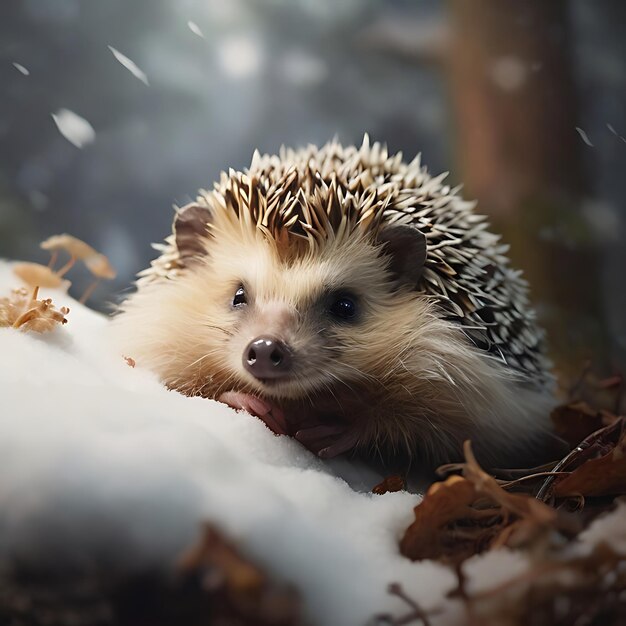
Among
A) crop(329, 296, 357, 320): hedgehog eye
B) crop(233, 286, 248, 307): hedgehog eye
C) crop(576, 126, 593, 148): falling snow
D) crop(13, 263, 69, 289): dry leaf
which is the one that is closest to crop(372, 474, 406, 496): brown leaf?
crop(329, 296, 357, 320): hedgehog eye

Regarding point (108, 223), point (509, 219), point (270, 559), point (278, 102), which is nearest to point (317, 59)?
point (278, 102)

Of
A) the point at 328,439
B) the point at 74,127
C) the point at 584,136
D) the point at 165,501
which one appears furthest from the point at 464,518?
the point at 584,136

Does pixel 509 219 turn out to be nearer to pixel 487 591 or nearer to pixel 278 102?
pixel 278 102

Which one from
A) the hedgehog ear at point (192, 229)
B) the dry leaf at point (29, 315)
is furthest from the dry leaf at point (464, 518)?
the hedgehog ear at point (192, 229)

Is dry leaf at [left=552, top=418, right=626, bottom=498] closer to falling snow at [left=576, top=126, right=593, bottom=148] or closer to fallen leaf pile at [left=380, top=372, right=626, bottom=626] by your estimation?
fallen leaf pile at [left=380, top=372, right=626, bottom=626]

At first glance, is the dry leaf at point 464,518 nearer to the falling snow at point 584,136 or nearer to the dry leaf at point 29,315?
the dry leaf at point 29,315
